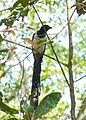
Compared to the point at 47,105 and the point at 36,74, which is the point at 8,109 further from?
the point at 36,74

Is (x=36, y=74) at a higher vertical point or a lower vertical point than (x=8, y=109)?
lower

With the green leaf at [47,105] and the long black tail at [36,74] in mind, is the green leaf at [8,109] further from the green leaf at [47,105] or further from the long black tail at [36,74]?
the long black tail at [36,74]

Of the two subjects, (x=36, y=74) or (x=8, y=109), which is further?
(x=36, y=74)

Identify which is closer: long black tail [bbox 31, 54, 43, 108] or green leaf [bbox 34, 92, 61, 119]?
green leaf [bbox 34, 92, 61, 119]

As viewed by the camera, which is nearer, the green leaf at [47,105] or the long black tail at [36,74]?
the green leaf at [47,105]

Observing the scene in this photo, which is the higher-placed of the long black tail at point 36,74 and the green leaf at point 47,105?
the green leaf at point 47,105

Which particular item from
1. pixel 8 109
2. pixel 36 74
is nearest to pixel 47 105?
pixel 8 109

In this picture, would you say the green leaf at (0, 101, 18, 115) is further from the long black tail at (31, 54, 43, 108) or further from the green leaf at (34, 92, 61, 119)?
the long black tail at (31, 54, 43, 108)

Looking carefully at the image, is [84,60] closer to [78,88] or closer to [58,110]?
[78,88]

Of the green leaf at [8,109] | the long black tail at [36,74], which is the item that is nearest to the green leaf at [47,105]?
the green leaf at [8,109]

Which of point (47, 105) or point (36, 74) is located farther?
point (36, 74)

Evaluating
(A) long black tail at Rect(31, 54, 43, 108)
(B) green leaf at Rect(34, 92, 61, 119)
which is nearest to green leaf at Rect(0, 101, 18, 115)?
(B) green leaf at Rect(34, 92, 61, 119)

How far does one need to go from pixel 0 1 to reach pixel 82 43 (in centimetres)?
200

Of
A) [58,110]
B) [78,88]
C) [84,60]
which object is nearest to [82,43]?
[84,60]
